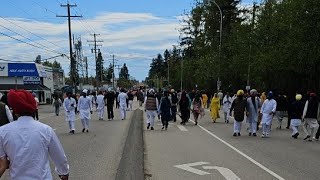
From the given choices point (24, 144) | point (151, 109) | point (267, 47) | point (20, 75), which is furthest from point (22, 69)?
point (24, 144)

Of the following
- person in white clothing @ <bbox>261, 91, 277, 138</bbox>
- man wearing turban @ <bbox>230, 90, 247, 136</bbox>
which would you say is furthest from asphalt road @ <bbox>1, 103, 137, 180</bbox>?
person in white clothing @ <bbox>261, 91, 277, 138</bbox>

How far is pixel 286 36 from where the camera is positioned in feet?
100

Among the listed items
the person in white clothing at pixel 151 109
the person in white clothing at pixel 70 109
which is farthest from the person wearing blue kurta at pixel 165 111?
the person in white clothing at pixel 70 109

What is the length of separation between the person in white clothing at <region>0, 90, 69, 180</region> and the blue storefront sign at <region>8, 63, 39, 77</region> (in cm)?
6203

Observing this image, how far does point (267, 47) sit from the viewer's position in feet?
118

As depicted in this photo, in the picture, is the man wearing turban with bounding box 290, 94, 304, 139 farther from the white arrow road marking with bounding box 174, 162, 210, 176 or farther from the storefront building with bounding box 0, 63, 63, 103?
the storefront building with bounding box 0, 63, 63, 103

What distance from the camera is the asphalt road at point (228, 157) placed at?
396 inches

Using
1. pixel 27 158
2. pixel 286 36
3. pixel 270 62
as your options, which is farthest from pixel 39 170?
pixel 270 62

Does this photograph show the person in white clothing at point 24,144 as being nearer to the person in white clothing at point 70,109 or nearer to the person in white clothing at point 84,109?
the person in white clothing at point 70,109

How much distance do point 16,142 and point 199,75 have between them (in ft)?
193

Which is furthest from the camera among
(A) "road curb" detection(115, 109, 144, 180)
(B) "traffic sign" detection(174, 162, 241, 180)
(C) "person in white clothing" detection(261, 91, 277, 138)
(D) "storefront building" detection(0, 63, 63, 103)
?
(D) "storefront building" detection(0, 63, 63, 103)

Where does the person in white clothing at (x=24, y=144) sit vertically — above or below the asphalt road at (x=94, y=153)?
above

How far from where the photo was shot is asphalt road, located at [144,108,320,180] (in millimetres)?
10055

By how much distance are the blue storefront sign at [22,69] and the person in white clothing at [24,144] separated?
2442 inches
